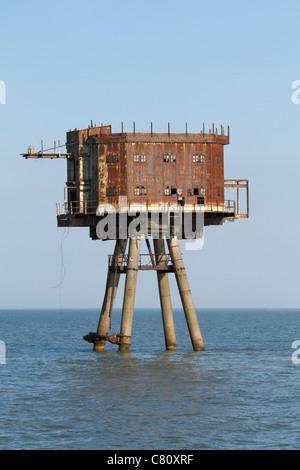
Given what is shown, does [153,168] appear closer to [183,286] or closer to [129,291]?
[183,286]

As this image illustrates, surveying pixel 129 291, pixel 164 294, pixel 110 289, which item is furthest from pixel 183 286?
pixel 110 289

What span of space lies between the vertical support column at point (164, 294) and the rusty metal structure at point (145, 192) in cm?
22

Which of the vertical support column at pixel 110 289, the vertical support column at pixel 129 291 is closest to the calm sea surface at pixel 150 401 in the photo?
the vertical support column at pixel 129 291

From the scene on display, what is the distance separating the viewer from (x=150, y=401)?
42156 millimetres

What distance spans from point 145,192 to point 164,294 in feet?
22.3

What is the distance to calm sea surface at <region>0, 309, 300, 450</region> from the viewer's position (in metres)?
34.5

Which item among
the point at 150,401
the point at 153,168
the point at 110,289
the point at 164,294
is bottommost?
the point at 150,401

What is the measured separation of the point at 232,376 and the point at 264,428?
45.3ft

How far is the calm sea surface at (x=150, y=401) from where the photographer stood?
113 feet

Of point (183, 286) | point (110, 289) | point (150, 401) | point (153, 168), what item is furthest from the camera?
point (110, 289)

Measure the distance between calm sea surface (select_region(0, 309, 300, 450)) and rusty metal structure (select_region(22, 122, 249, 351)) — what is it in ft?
12.5

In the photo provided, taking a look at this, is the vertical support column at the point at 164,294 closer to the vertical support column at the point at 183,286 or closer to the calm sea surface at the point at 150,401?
the calm sea surface at the point at 150,401

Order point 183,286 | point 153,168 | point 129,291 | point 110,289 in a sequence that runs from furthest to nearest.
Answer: point 110,289 < point 183,286 < point 153,168 < point 129,291
